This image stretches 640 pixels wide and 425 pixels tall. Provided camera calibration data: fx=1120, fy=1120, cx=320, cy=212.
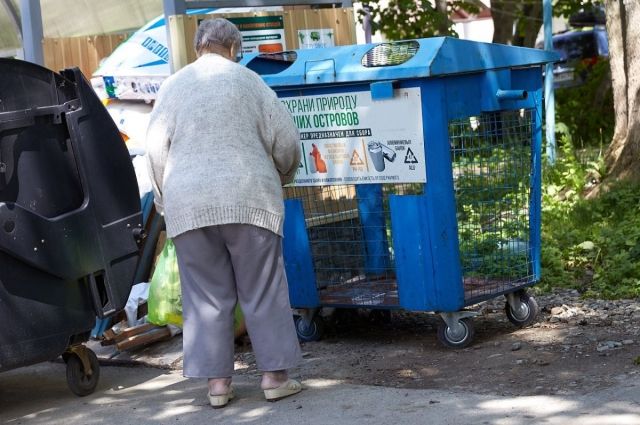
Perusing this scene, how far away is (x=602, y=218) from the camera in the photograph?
809 cm

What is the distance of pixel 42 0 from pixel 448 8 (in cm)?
791

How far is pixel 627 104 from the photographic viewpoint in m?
8.99

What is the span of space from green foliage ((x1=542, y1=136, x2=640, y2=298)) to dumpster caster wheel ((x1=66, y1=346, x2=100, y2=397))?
114 inches

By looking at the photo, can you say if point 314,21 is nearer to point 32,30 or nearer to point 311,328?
point 32,30

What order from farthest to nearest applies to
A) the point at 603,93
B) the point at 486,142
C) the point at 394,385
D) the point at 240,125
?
1. the point at 603,93
2. the point at 486,142
3. the point at 394,385
4. the point at 240,125

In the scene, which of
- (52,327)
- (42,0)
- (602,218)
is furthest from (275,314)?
(42,0)

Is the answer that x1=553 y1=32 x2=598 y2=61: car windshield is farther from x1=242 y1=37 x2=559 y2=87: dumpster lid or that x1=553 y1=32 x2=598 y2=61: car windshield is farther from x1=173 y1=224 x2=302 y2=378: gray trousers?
x1=173 y1=224 x2=302 y2=378: gray trousers

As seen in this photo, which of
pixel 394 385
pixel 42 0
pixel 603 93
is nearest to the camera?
pixel 394 385

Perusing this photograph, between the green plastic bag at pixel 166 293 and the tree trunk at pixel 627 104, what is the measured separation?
4053 millimetres

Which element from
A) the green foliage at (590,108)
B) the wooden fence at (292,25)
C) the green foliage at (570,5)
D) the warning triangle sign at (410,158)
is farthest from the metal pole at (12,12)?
the green foliage at (570,5)

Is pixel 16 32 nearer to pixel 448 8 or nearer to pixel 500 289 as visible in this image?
pixel 500 289

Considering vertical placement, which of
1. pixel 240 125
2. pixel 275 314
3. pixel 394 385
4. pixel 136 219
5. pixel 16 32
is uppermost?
pixel 16 32

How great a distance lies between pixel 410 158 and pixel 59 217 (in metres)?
1.68

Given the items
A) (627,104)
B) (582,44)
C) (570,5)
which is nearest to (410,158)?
(627,104)
